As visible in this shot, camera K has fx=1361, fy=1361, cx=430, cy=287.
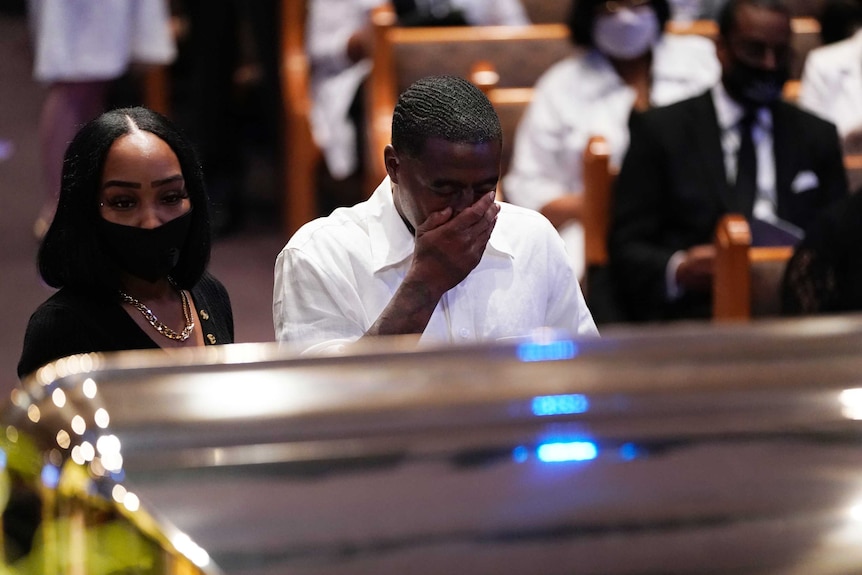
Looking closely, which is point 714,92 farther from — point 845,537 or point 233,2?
point 845,537

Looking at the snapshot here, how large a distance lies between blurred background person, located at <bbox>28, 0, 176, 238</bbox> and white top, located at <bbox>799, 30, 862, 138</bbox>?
250 cm

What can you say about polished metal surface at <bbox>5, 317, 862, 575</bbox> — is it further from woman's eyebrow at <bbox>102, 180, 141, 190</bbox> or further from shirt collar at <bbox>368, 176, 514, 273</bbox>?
woman's eyebrow at <bbox>102, 180, 141, 190</bbox>

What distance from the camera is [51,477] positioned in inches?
23.4

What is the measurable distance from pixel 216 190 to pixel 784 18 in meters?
2.81

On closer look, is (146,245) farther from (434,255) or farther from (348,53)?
(348,53)

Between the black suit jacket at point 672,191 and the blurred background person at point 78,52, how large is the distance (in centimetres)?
226

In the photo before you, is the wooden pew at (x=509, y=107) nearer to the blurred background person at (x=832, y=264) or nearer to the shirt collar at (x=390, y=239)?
the blurred background person at (x=832, y=264)

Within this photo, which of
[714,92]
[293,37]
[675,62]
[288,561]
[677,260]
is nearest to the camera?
[288,561]

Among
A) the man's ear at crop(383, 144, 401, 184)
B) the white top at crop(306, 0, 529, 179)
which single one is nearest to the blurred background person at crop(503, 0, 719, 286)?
the white top at crop(306, 0, 529, 179)

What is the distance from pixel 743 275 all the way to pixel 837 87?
168 cm

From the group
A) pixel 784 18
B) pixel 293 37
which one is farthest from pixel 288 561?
pixel 293 37

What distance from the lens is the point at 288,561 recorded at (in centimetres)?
60

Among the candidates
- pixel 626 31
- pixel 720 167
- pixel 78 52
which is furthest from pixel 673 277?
pixel 78 52

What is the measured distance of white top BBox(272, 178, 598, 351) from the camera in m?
1.83
